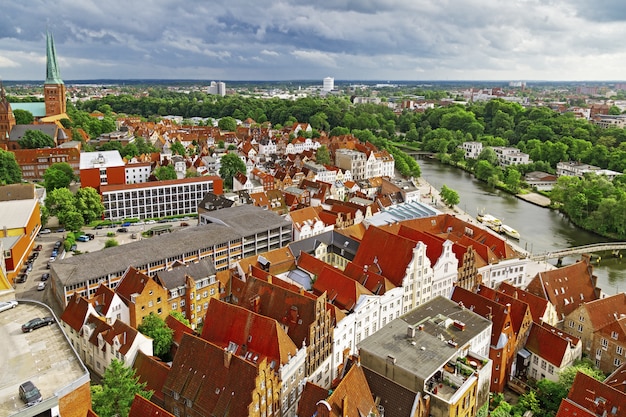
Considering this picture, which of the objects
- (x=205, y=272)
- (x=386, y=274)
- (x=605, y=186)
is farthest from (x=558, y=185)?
(x=205, y=272)

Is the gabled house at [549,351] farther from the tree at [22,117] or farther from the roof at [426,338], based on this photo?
the tree at [22,117]

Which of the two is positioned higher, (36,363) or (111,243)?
(36,363)

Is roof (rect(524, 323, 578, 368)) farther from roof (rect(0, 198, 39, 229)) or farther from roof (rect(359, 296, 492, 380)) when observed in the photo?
roof (rect(0, 198, 39, 229))

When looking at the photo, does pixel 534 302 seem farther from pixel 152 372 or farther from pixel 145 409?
pixel 145 409

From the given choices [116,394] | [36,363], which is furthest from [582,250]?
[36,363]

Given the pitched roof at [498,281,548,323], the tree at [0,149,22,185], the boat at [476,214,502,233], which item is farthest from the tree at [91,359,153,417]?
the tree at [0,149,22,185]
